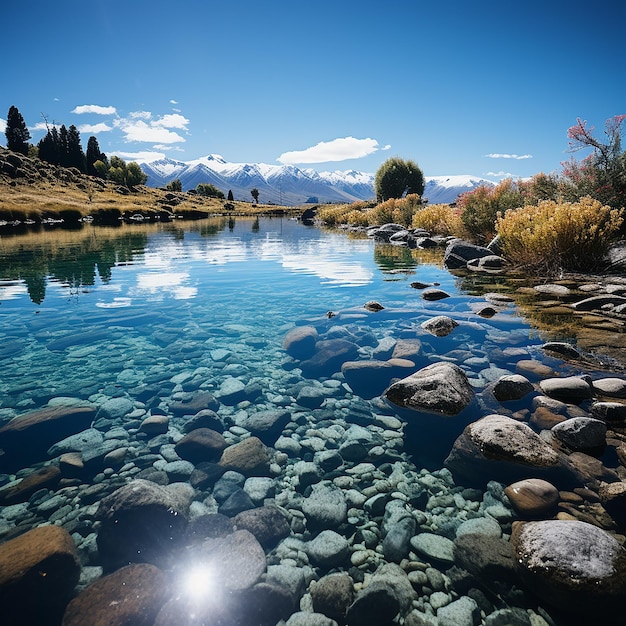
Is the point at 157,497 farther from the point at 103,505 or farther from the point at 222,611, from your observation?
the point at 222,611

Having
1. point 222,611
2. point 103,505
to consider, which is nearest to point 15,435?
point 103,505

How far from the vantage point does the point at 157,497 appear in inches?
Result: 137

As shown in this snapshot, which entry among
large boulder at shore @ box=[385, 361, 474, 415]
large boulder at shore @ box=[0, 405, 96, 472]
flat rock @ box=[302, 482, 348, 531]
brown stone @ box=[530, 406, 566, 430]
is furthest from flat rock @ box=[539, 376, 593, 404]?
large boulder at shore @ box=[0, 405, 96, 472]

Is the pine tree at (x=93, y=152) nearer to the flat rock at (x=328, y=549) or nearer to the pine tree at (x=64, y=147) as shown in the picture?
the pine tree at (x=64, y=147)

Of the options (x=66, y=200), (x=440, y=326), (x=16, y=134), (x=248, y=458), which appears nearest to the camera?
(x=248, y=458)

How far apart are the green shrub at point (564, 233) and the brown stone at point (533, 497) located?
11.2 metres

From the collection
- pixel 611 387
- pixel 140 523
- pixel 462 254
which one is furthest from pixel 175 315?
pixel 462 254

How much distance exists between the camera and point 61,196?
85375 mm

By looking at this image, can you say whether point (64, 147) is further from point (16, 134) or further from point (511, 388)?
point (511, 388)

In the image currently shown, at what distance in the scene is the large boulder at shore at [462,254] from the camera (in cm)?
1792

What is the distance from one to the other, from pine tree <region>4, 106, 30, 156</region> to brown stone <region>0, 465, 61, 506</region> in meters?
153

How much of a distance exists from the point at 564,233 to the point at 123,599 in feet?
47.5

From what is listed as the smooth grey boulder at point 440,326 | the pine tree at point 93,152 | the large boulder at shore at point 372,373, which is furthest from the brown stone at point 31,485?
the pine tree at point 93,152

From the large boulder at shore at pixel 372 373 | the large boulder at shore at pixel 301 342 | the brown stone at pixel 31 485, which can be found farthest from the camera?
the large boulder at shore at pixel 301 342
